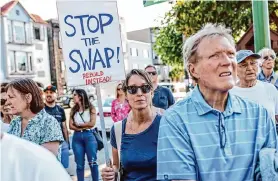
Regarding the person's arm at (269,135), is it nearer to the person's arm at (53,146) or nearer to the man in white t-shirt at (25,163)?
the man in white t-shirt at (25,163)

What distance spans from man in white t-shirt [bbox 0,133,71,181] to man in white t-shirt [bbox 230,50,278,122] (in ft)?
9.46

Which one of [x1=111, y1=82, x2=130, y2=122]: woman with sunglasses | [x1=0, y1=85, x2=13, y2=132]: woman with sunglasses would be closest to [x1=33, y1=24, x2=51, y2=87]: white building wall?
[x1=111, y1=82, x2=130, y2=122]: woman with sunglasses

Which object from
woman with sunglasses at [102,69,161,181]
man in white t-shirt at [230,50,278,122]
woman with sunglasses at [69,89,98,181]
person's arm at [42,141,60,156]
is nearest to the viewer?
woman with sunglasses at [102,69,161,181]

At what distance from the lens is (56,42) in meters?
53.2

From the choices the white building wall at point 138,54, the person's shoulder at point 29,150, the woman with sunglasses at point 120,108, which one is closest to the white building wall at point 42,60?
the white building wall at point 138,54

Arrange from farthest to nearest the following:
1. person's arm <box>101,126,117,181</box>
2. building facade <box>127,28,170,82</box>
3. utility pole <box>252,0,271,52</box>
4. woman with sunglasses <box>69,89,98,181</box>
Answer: building facade <box>127,28,170,82</box> → utility pole <box>252,0,271,52</box> → woman with sunglasses <box>69,89,98,181</box> → person's arm <box>101,126,117,181</box>

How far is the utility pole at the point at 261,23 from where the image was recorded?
7512 millimetres

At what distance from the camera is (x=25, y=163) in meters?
1.04

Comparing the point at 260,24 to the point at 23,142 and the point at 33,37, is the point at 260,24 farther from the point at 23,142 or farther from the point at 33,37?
the point at 33,37

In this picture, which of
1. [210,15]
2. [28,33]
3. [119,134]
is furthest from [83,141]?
[28,33]

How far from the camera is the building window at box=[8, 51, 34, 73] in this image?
46.7m

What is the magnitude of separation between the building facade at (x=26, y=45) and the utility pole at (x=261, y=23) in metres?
40.6

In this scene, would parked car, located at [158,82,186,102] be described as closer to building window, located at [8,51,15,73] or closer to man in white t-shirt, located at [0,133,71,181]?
man in white t-shirt, located at [0,133,71,181]

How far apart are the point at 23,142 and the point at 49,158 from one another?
8 centimetres
